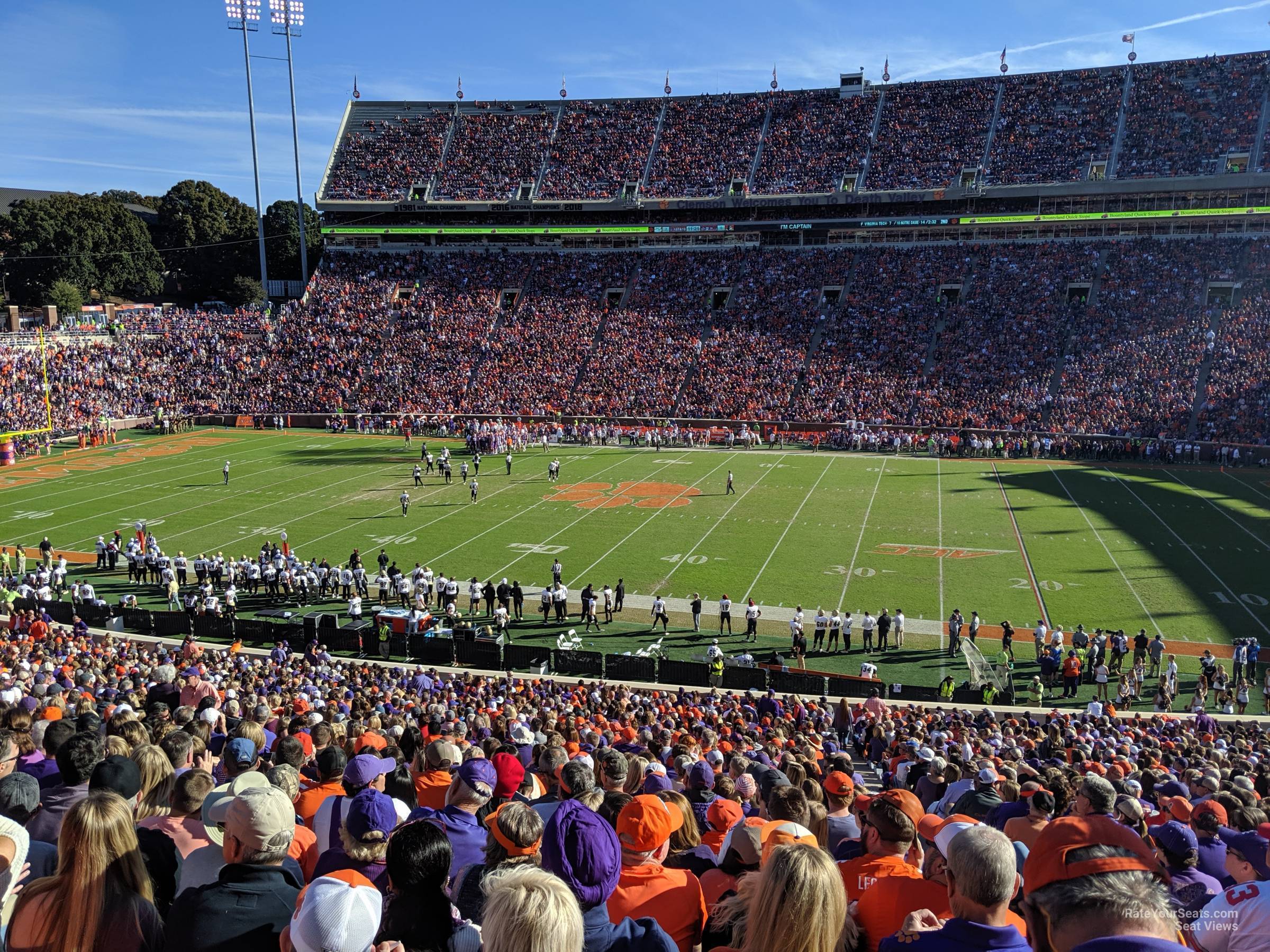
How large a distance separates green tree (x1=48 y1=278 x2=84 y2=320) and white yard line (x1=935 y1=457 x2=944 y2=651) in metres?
58.4

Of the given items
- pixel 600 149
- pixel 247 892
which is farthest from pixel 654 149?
pixel 247 892

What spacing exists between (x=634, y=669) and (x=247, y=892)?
15.7m

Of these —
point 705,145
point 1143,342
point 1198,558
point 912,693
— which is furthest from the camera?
point 705,145

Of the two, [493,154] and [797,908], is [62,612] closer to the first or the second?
[797,908]

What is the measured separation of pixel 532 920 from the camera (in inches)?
104

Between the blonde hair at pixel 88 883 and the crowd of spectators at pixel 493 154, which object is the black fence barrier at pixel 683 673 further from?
the crowd of spectators at pixel 493 154

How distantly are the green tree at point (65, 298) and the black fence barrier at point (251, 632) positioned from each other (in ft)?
178

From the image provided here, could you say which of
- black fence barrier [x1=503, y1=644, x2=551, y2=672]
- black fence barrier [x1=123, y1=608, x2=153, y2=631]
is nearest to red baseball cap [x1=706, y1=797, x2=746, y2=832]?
black fence barrier [x1=503, y1=644, x2=551, y2=672]

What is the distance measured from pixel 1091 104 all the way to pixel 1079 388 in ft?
82.0

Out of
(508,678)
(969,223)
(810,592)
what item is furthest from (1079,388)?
(508,678)

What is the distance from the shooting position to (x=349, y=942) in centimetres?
329

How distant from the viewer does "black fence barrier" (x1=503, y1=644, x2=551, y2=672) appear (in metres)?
19.8

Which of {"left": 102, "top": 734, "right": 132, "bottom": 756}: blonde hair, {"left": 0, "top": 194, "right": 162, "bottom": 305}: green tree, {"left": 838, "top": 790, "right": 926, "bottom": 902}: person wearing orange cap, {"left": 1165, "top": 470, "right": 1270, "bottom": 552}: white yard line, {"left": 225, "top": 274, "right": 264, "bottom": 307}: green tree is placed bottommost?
{"left": 1165, "top": 470, "right": 1270, "bottom": 552}: white yard line

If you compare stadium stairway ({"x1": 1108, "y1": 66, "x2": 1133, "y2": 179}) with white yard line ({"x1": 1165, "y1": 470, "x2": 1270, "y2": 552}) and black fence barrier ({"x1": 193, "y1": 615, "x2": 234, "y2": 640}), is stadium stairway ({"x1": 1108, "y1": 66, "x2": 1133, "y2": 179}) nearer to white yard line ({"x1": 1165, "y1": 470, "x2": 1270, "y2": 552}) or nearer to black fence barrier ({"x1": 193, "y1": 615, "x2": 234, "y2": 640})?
white yard line ({"x1": 1165, "y1": 470, "x2": 1270, "y2": 552})
